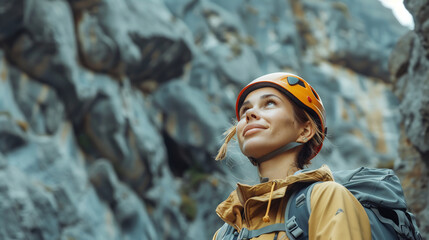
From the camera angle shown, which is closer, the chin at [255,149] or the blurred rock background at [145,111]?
the chin at [255,149]

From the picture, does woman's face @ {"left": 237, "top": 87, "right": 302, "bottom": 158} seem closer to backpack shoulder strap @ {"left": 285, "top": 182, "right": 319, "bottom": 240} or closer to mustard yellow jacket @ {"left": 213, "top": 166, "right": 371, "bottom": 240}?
mustard yellow jacket @ {"left": 213, "top": 166, "right": 371, "bottom": 240}

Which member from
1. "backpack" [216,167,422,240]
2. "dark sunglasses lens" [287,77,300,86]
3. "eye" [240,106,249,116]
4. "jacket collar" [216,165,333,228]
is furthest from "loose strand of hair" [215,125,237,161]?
"backpack" [216,167,422,240]

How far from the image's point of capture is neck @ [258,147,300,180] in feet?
12.0

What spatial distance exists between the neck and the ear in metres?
0.12

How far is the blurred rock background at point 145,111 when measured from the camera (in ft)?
43.9

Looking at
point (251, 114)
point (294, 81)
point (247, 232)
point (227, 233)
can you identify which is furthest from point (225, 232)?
point (294, 81)

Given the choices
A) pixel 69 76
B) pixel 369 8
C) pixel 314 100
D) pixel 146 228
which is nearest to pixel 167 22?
pixel 69 76

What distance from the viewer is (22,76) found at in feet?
61.4

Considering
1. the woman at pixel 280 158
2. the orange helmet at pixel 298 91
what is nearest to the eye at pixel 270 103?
the woman at pixel 280 158

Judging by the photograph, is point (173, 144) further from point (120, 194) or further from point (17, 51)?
point (17, 51)

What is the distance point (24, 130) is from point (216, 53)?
67.7 ft

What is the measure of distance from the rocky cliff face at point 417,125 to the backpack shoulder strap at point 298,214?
14.2ft

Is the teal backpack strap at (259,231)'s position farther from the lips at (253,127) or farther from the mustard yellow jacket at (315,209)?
the lips at (253,127)

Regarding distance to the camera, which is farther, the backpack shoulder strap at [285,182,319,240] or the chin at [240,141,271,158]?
the chin at [240,141,271,158]
